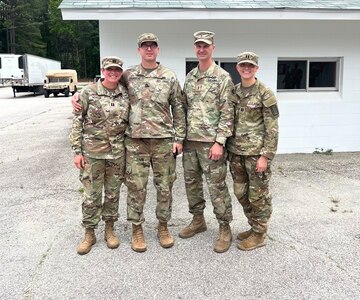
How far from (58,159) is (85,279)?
5228 mm

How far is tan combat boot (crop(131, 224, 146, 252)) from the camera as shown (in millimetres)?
3789

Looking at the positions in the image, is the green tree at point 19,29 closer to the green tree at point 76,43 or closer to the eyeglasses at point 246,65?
the green tree at point 76,43

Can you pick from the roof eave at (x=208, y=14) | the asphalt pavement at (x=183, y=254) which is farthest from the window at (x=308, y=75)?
the asphalt pavement at (x=183, y=254)

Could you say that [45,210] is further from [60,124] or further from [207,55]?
[60,124]

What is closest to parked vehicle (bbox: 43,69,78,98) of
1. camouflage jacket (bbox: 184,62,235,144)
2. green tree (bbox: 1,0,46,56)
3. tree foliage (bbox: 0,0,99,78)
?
camouflage jacket (bbox: 184,62,235,144)

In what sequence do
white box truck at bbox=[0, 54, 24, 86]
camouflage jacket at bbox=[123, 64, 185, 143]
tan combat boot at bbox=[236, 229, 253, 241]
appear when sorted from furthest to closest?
1. white box truck at bbox=[0, 54, 24, 86]
2. tan combat boot at bbox=[236, 229, 253, 241]
3. camouflage jacket at bbox=[123, 64, 185, 143]

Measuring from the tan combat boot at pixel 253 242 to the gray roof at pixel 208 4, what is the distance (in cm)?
418

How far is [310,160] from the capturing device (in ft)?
24.7

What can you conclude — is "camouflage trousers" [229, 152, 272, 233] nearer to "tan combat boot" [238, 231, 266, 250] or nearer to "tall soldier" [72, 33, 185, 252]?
"tan combat boot" [238, 231, 266, 250]

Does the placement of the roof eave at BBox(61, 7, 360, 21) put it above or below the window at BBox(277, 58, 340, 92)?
above

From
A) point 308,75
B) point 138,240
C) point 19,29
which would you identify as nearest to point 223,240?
point 138,240

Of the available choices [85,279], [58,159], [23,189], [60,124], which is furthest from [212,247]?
[60,124]

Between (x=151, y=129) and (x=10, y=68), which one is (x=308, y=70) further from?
(x=10, y=68)

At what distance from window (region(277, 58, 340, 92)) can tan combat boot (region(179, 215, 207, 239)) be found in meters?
4.54
